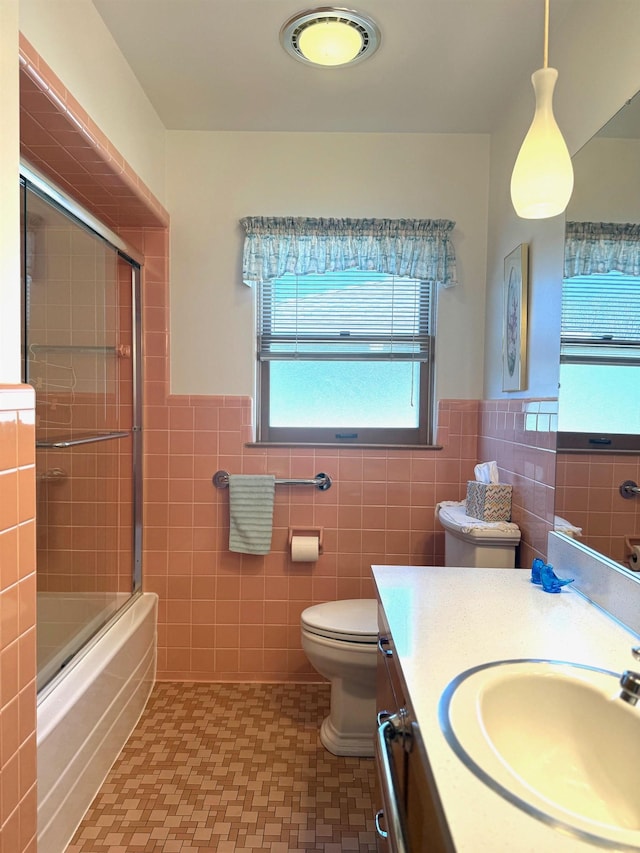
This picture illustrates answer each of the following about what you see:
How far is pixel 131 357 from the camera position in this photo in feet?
7.79

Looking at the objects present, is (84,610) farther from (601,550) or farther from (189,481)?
(601,550)

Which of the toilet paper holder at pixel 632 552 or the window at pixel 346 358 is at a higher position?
the window at pixel 346 358

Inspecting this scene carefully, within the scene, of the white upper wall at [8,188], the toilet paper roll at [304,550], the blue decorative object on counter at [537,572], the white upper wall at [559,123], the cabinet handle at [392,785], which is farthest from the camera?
the toilet paper roll at [304,550]

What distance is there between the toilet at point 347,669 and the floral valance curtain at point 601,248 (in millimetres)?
1383

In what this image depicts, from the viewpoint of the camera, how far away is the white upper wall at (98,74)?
4.41 ft

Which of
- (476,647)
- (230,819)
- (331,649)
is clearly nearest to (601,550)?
(476,647)

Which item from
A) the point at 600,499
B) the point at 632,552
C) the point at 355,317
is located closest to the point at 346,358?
the point at 355,317

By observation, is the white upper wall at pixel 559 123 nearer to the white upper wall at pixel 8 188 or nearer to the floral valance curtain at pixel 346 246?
the floral valance curtain at pixel 346 246

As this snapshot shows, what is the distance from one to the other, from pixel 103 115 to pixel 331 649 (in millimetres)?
1990

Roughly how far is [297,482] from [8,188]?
63.6 inches

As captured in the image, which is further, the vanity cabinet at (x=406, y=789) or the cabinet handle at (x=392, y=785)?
the cabinet handle at (x=392, y=785)

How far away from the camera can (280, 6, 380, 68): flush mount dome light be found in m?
1.64

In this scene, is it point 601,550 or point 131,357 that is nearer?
point 601,550

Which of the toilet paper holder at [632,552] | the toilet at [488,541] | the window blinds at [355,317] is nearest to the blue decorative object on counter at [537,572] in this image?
the toilet paper holder at [632,552]
